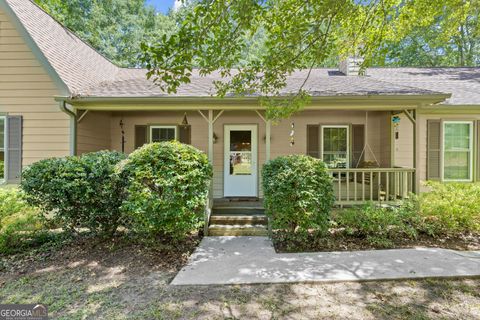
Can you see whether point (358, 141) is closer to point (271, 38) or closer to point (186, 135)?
point (271, 38)

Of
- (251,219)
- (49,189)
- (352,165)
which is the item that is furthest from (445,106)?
(49,189)

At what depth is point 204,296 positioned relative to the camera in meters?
3.15

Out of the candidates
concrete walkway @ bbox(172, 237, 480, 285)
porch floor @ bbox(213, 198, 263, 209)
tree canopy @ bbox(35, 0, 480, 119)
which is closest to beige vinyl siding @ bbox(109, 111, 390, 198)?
porch floor @ bbox(213, 198, 263, 209)

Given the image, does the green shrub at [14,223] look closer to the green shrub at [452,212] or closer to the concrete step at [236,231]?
the concrete step at [236,231]

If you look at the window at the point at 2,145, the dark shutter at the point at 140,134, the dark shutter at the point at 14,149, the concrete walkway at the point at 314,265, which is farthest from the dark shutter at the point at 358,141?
the window at the point at 2,145

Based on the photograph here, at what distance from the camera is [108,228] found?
190 inches

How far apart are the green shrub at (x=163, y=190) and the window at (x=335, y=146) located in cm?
418

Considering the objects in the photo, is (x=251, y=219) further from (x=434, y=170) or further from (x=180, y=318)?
(x=434, y=170)

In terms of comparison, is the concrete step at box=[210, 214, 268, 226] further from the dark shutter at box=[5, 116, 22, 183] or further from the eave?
the eave

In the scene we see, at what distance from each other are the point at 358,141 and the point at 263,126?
2.59 metres

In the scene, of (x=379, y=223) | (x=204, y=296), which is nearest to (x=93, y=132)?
(x=204, y=296)

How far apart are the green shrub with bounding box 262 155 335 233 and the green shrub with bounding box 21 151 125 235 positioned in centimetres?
255

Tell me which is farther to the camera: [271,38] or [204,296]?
[271,38]

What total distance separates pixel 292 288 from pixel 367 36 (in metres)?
6.58
